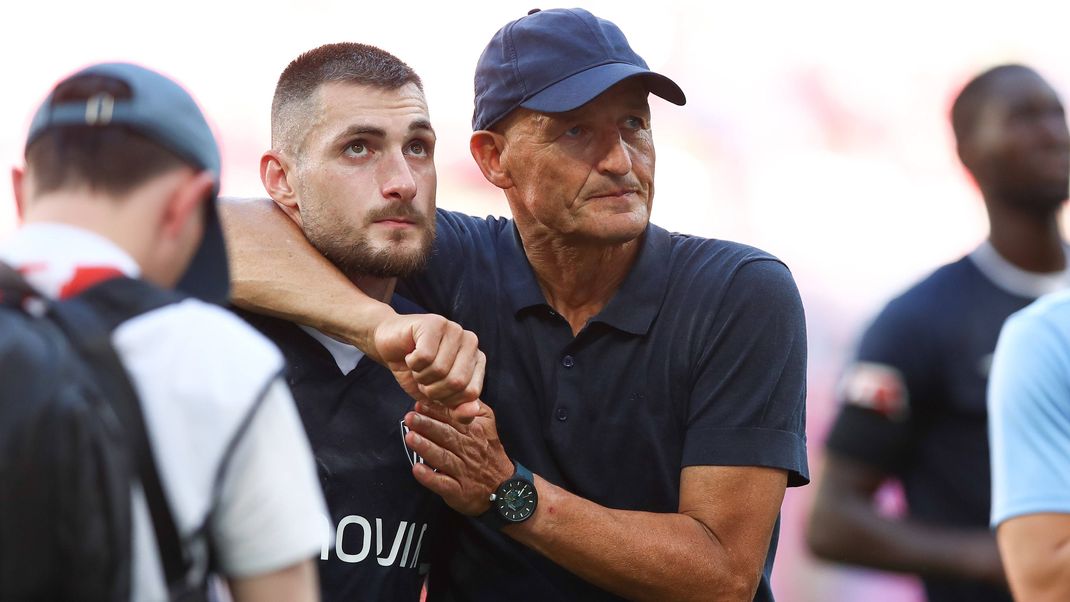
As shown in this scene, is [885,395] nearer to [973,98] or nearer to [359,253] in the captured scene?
[973,98]

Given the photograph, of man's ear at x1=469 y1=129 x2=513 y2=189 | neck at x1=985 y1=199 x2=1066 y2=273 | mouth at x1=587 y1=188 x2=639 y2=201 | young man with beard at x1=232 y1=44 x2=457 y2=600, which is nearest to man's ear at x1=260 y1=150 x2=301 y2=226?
young man with beard at x1=232 y1=44 x2=457 y2=600

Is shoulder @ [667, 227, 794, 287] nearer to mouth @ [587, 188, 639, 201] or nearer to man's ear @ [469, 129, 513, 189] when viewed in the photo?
→ mouth @ [587, 188, 639, 201]

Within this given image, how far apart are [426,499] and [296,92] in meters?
0.95

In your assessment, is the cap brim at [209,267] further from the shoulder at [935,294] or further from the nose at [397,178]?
the shoulder at [935,294]

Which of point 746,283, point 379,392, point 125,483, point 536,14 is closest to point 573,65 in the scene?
point 536,14

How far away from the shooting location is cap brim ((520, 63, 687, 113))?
2727 millimetres

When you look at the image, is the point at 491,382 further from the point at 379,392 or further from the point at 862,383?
the point at 862,383

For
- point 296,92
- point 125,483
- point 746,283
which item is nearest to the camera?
point 125,483

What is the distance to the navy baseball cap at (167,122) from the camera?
1.55 m

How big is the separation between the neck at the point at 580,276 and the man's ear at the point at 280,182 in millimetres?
544

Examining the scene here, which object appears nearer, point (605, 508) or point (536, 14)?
point (605, 508)

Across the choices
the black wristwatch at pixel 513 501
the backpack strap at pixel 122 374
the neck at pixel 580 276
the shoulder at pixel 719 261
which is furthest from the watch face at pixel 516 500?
the backpack strap at pixel 122 374

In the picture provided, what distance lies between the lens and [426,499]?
8.49 ft

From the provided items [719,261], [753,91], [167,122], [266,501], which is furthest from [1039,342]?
[753,91]
